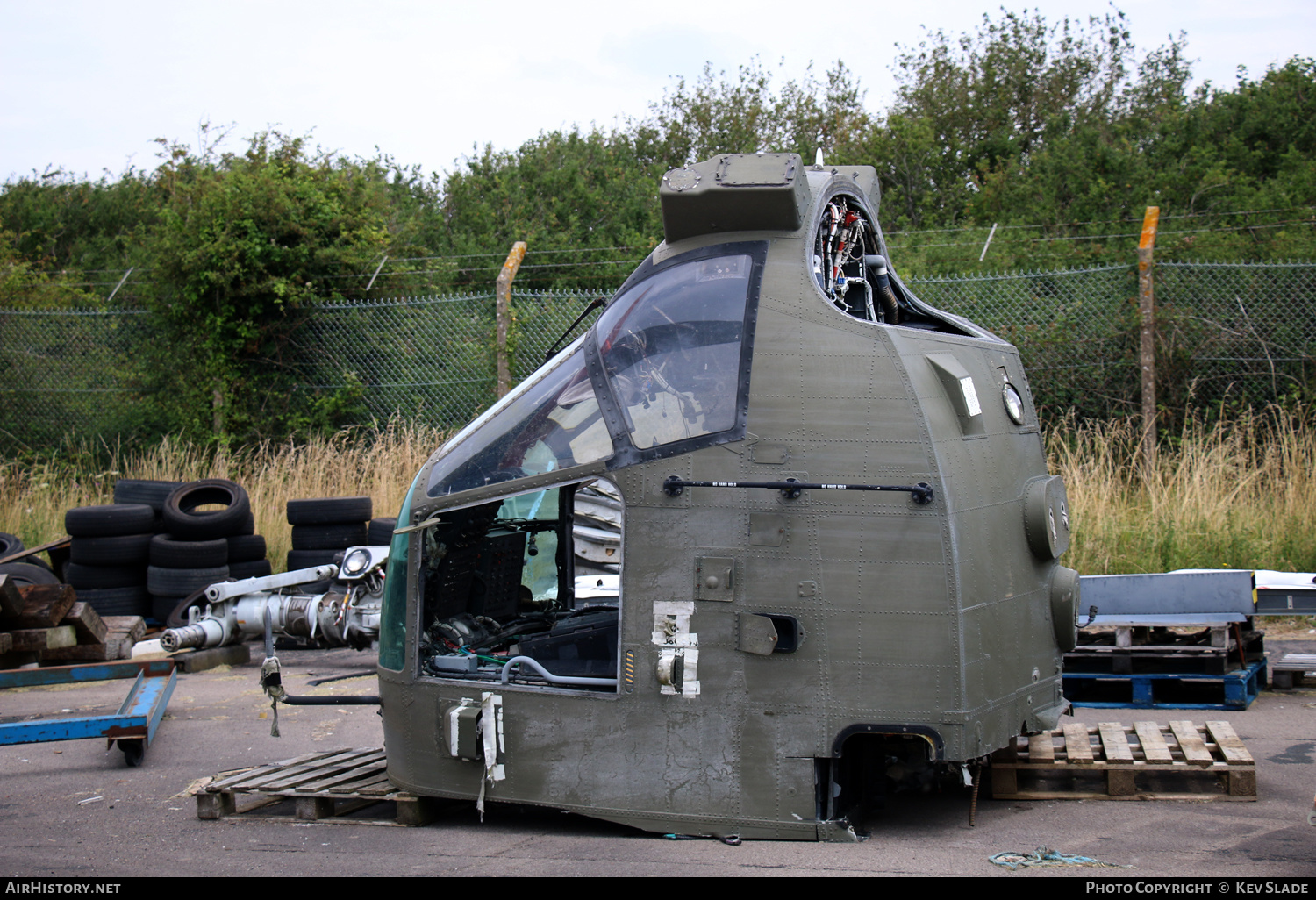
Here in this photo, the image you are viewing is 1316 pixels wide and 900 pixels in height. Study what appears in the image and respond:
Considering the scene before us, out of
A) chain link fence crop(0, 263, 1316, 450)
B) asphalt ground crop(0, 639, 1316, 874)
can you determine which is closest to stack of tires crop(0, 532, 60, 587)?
asphalt ground crop(0, 639, 1316, 874)

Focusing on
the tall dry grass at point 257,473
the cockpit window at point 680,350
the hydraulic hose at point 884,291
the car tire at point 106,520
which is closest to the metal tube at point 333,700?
the cockpit window at point 680,350

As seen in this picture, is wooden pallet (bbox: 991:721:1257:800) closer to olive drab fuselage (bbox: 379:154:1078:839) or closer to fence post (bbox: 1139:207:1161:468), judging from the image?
olive drab fuselage (bbox: 379:154:1078:839)

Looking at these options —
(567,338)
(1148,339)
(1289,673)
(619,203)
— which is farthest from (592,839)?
(619,203)

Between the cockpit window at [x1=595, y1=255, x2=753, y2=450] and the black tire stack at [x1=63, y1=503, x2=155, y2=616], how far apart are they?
7.33m

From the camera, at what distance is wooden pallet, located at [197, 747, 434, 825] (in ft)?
17.6

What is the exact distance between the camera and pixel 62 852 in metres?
4.89

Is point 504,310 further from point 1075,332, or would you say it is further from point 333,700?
point 333,700

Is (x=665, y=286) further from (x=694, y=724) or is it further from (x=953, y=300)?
(x=953, y=300)

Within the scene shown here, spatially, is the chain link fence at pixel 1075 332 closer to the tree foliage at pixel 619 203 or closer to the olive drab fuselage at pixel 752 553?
the tree foliage at pixel 619 203

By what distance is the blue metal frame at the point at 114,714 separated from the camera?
20.0 feet

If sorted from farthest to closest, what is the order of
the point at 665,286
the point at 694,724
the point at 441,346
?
the point at 441,346, the point at 665,286, the point at 694,724

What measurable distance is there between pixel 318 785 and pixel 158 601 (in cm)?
612

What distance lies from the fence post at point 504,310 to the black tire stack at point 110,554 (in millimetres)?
3892

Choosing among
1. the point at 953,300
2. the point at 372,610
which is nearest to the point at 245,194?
the point at 372,610
